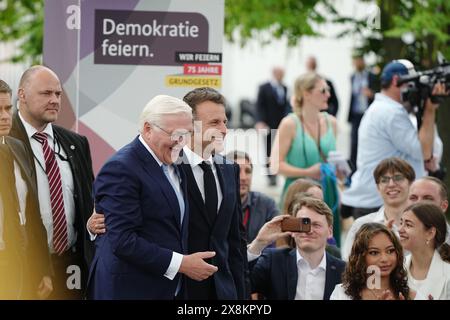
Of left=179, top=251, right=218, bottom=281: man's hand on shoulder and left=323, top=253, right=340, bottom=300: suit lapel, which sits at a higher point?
left=179, top=251, right=218, bottom=281: man's hand on shoulder

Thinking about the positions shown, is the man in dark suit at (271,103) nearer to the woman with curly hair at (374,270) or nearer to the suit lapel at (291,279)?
the suit lapel at (291,279)

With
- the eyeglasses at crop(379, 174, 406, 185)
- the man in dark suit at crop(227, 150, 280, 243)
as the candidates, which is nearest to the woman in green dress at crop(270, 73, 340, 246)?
the man in dark suit at crop(227, 150, 280, 243)

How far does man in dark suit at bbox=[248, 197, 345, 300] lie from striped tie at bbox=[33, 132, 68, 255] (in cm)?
133

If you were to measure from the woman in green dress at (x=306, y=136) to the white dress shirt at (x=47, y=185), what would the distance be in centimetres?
394

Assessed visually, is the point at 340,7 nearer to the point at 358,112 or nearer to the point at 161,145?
the point at 358,112

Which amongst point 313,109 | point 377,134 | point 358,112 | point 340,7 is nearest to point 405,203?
point 377,134

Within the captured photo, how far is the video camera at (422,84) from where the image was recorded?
1022 centimetres

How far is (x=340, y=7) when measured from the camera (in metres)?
18.4

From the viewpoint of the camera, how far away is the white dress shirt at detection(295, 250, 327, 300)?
816cm

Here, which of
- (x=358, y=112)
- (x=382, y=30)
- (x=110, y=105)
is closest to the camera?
(x=110, y=105)

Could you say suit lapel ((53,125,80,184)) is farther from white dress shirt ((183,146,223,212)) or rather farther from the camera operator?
the camera operator

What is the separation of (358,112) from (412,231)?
465 inches
